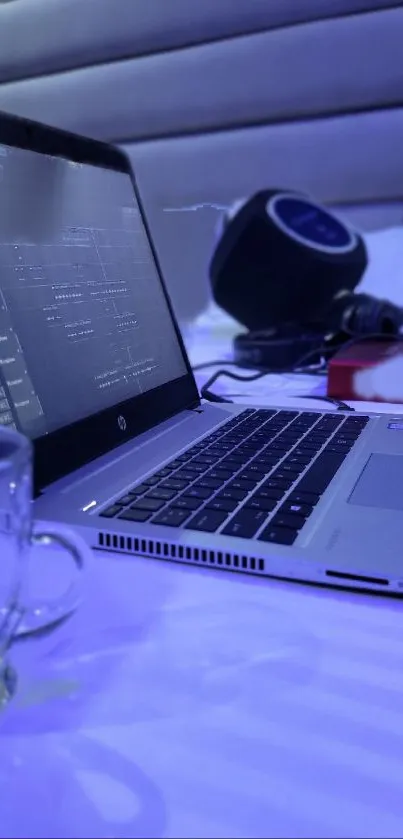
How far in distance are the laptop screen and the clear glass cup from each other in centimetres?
13

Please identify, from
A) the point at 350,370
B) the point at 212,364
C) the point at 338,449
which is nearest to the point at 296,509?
the point at 338,449

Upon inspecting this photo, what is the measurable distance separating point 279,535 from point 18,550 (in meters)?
0.15

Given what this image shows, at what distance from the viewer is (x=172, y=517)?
412 millimetres

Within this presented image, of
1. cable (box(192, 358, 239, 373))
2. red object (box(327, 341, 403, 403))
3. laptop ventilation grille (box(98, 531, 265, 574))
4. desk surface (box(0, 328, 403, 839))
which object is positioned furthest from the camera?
cable (box(192, 358, 239, 373))

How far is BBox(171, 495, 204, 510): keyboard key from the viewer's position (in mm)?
423

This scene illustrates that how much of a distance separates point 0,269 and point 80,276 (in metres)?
0.10

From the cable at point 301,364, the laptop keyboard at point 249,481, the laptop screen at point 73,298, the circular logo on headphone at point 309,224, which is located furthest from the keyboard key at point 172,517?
the circular logo on headphone at point 309,224

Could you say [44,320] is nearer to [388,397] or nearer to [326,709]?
[326,709]

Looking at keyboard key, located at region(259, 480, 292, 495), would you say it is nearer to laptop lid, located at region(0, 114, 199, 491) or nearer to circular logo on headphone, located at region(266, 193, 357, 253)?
laptop lid, located at region(0, 114, 199, 491)

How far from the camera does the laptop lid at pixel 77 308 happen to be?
18.6 inches

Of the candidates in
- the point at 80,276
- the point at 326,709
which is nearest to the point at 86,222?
the point at 80,276

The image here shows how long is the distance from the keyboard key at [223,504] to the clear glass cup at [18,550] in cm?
10

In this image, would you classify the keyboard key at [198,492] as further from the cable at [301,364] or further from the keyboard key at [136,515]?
the cable at [301,364]

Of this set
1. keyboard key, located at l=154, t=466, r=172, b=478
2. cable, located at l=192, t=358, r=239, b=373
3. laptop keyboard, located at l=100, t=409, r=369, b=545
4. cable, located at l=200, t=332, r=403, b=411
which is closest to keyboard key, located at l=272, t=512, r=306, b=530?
laptop keyboard, located at l=100, t=409, r=369, b=545
